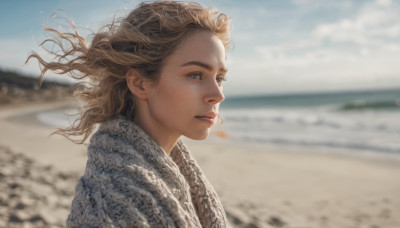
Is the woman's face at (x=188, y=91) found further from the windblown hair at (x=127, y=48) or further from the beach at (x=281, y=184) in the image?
the beach at (x=281, y=184)

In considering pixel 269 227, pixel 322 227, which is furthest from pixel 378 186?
pixel 269 227

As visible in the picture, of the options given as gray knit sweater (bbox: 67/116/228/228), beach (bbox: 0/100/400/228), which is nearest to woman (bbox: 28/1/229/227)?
gray knit sweater (bbox: 67/116/228/228)

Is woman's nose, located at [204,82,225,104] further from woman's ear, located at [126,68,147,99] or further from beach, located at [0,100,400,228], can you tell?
beach, located at [0,100,400,228]

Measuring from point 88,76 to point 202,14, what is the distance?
78cm

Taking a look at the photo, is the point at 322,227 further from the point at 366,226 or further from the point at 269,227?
the point at 269,227

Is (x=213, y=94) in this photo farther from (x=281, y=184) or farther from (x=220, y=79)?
(x=281, y=184)

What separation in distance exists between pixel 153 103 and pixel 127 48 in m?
0.32

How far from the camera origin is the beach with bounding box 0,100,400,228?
4.08 metres

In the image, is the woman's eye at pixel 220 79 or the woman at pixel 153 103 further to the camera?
the woman's eye at pixel 220 79

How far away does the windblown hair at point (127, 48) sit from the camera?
1581mm

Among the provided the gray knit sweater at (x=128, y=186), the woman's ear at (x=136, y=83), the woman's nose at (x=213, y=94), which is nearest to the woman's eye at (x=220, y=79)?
the woman's nose at (x=213, y=94)

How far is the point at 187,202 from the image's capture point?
1.33 m

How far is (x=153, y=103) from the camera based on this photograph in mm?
1596

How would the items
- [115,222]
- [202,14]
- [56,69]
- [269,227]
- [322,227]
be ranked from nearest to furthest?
[115,222], [202,14], [56,69], [269,227], [322,227]
